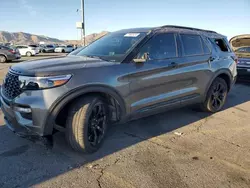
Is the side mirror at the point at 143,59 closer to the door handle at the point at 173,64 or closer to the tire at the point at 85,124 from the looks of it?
the door handle at the point at 173,64

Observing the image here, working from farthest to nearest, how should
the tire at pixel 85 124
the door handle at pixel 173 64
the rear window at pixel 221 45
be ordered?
the rear window at pixel 221 45 → the door handle at pixel 173 64 → the tire at pixel 85 124

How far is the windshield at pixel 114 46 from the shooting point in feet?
12.4

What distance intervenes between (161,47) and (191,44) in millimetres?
956

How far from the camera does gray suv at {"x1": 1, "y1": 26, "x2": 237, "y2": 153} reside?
2988 mm

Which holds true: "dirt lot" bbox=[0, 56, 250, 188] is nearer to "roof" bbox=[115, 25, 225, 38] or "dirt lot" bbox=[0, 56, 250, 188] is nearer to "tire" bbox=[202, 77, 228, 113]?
"tire" bbox=[202, 77, 228, 113]

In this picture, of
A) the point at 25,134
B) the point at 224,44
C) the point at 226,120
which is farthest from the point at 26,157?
the point at 224,44

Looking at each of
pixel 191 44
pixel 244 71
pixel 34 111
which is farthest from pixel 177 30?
pixel 244 71

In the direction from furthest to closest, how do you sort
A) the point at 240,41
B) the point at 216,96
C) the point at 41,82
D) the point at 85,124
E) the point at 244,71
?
1. the point at 240,41
2. the point at 244,71
3. the point at 216,96
4. the point at 85,124
5. the point at 41,82

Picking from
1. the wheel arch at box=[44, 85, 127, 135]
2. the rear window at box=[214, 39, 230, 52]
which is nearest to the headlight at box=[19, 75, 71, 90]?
the wheel arch at box=[44, 85, 127, 135]

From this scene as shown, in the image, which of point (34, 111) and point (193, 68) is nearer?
point (34, 111)

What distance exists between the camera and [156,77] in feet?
13.0

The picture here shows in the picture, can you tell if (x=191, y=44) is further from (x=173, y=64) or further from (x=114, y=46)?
(x=114, y=46)

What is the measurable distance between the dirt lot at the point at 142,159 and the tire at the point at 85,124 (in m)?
0.19

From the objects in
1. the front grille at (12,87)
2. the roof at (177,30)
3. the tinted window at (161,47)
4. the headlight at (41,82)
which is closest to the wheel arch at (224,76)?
the roof at (177,30)
